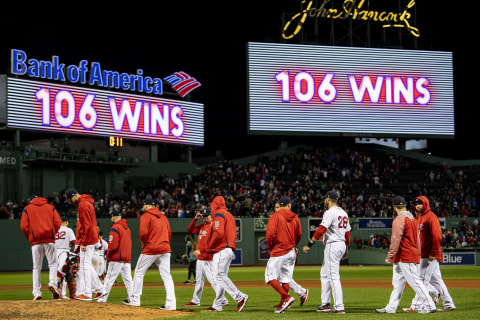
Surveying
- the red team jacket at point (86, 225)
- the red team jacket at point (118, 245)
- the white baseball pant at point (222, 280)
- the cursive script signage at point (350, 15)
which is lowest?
the white baseball pant at point (222, 280)

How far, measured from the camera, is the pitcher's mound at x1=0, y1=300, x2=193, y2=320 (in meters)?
11.1

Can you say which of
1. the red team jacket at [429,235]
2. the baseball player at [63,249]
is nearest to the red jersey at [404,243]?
the red team jacket at [429,235]

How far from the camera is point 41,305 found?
11.9 metres

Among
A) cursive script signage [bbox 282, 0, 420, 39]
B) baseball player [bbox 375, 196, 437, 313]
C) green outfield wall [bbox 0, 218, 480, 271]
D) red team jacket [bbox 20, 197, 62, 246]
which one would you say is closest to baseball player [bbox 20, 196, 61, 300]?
red team jacket [bbox 20, 197, 62, 246]

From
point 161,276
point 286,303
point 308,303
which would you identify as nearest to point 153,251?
point 161,276

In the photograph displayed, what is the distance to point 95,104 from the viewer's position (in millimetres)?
46188

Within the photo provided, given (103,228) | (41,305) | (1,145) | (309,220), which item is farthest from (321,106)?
(41,305)

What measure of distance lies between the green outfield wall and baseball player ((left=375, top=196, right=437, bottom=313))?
27.4 m

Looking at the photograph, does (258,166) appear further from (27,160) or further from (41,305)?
(41,305)

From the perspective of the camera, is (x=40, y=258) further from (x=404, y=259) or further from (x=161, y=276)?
(x=404, y=259)

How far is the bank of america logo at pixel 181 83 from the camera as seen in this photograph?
5219cm

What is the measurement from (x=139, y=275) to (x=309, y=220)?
1221 inches

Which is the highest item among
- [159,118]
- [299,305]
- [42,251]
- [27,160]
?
[159,118]

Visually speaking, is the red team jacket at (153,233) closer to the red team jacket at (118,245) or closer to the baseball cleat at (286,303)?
the red team jacket at (118,245)
